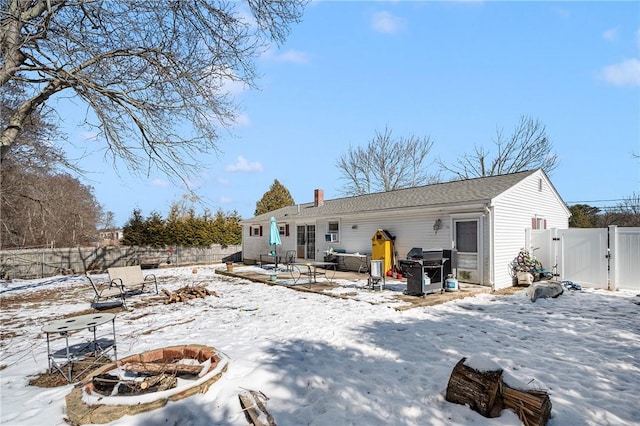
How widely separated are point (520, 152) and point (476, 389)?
26.2 meters

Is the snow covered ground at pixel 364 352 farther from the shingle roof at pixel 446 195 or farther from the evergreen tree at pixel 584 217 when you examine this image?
the evergreen tree at pixel 584 217

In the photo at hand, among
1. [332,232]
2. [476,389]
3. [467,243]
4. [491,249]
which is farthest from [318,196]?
[476,389]

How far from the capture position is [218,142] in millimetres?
7113

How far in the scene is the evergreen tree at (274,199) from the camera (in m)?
30.8

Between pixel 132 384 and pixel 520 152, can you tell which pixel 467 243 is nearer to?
pixel 132 384

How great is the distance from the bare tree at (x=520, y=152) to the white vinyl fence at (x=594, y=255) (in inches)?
635

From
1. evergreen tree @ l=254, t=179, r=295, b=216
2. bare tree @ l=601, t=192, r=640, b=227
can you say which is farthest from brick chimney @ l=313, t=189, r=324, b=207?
bare tree @ l=601, t=192, r=640, b=227

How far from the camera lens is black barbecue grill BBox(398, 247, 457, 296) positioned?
827 centimetres

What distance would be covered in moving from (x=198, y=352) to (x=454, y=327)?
4407 millimetres

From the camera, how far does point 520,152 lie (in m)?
24.5

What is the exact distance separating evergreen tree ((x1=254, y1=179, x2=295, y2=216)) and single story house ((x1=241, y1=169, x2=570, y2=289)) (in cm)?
1477

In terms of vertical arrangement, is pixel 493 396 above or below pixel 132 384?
above

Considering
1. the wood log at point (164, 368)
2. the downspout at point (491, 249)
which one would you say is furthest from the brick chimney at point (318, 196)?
the wood log at point (164, 368)

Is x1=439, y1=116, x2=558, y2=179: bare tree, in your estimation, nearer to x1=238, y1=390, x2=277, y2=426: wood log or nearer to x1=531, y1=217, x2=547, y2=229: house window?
x1=531, y1=217, x2=547, y2=229: house window
